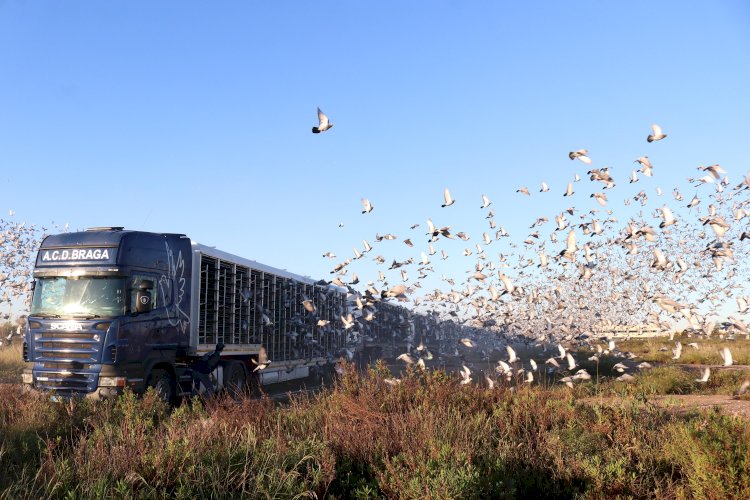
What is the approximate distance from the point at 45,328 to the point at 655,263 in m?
13.5

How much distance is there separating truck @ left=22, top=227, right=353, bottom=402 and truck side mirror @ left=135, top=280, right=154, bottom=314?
21 millimetres

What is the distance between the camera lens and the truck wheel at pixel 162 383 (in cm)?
1285

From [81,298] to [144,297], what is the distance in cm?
125

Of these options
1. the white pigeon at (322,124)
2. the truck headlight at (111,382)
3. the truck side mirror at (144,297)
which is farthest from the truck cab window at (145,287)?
the white pigeon at (322,124)

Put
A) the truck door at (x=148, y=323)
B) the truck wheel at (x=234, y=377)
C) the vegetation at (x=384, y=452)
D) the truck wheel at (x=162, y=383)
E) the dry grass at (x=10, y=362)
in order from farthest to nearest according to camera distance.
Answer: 1. the dry grass at (x=10, y=362)
2. the truck wheel at (x=234, y=377)
3. the truck wheel at (x=162, y=383)
4. the truck door at (x=148, y=323)
5. the vegetation at (x=384, y=452)

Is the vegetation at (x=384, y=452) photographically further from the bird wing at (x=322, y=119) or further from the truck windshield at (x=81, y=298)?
the bird wing at (x=322, y=119)

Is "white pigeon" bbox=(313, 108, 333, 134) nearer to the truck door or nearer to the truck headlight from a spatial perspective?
the truck door

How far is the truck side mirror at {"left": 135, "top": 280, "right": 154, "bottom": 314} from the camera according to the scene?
1241 centimetres

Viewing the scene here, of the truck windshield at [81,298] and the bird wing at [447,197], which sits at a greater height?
the bird wing at [447,197]

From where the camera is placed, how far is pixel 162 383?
43.3ft

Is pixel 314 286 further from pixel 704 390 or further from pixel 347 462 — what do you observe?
pixel 347 462

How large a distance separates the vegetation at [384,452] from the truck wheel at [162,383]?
102 inches

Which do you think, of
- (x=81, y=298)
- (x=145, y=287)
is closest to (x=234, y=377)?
(x=145, y=287)

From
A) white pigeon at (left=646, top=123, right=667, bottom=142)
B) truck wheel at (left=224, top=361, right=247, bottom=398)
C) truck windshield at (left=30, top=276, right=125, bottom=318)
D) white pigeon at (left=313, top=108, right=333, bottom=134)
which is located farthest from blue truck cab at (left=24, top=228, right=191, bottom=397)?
white pigeon at (left=646, top=123, right=667, bottom=142)
